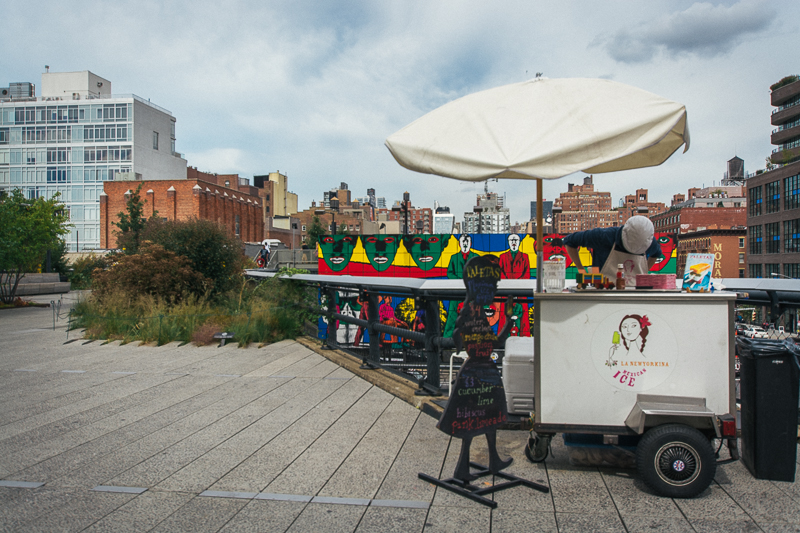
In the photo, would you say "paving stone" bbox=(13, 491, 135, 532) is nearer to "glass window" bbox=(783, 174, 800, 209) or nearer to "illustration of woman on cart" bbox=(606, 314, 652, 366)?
"illustration of woman on cart" bbox=(606, 314, 652, 366)

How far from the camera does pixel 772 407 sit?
3748 mm

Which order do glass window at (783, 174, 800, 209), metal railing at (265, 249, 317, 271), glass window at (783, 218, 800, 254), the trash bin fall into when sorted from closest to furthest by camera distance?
the trash bin
metal railing at (265, 249, 317, 271)
glass window at (783, 174, 800, 209)
glass window at (783, 218, 800, 254)

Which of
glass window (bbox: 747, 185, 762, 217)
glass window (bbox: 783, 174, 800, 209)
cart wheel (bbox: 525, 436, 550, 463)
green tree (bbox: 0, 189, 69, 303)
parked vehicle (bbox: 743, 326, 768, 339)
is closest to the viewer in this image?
cart wheel (bbox: 525, 436, 550, 463)

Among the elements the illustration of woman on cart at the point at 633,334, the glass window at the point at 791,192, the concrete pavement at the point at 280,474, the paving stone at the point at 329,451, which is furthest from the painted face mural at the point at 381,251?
the glass window at the point at 791,192

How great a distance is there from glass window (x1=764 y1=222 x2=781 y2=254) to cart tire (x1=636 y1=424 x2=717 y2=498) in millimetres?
98563

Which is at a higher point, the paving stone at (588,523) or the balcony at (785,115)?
the balcony at (785,115)

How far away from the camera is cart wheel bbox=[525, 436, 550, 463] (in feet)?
13.8

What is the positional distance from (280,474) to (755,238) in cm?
10730

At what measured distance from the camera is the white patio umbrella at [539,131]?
11.5ft

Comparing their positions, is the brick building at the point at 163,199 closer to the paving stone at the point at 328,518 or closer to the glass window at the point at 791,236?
the paving stone at the point at 328,518

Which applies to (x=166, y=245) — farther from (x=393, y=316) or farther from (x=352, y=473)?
(x=352, y=473)

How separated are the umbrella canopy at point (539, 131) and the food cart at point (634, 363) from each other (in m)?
1.07

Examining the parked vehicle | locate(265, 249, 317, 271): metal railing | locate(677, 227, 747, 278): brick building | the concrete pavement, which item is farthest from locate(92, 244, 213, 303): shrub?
locate(677, 227, 747, 278): brick building

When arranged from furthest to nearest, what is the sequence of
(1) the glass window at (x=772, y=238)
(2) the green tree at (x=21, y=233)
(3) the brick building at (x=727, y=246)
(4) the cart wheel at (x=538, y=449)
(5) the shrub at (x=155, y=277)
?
(3) the brick building at (x=727, y=246)
(1) the glass window at (x=772, y=238)
(2) the green tree at (x=21, y=233)
(5) the shrub at (x=155, y=277)
(4) the cart wheel at (x=538, y=449)
